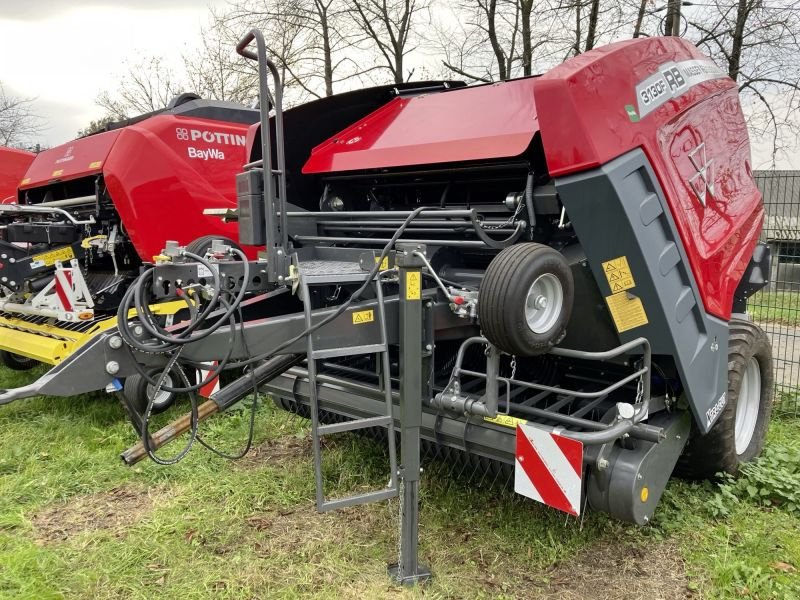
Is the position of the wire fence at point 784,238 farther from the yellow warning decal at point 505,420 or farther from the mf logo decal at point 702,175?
the yellow warning decal at point 505,420

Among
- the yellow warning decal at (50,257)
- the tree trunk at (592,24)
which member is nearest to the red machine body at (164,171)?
the yellow warning decal at (50,257)

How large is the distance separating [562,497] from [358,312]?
1027 millimetres

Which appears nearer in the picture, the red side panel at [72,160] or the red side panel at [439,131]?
the red side panel at [439,131]

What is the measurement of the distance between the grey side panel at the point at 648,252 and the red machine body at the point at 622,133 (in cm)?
6

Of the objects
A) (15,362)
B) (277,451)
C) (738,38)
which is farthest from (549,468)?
(738,38)

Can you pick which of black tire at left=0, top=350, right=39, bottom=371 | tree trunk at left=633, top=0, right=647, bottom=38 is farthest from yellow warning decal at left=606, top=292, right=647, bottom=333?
tree trunk at left=633, top=0, right=647, bottom=38

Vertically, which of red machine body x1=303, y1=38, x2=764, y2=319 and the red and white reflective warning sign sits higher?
red machine body x1=303, y1=38, x2=764, y2=319

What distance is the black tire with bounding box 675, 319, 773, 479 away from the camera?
3.12 meters

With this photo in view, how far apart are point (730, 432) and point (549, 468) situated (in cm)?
124

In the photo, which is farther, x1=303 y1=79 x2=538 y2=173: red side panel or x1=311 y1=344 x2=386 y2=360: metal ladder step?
x1=303 y1=79 x2=538 y2=173: red side panel

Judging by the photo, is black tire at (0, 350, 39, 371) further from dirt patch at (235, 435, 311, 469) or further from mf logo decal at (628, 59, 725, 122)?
mf logo decal at (628, 59, 725, 122)

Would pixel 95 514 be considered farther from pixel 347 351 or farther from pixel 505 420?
pixel 505 420

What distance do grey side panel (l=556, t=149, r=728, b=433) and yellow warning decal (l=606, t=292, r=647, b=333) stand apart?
2 cm

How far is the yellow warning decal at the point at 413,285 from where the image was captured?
8.10 feet
